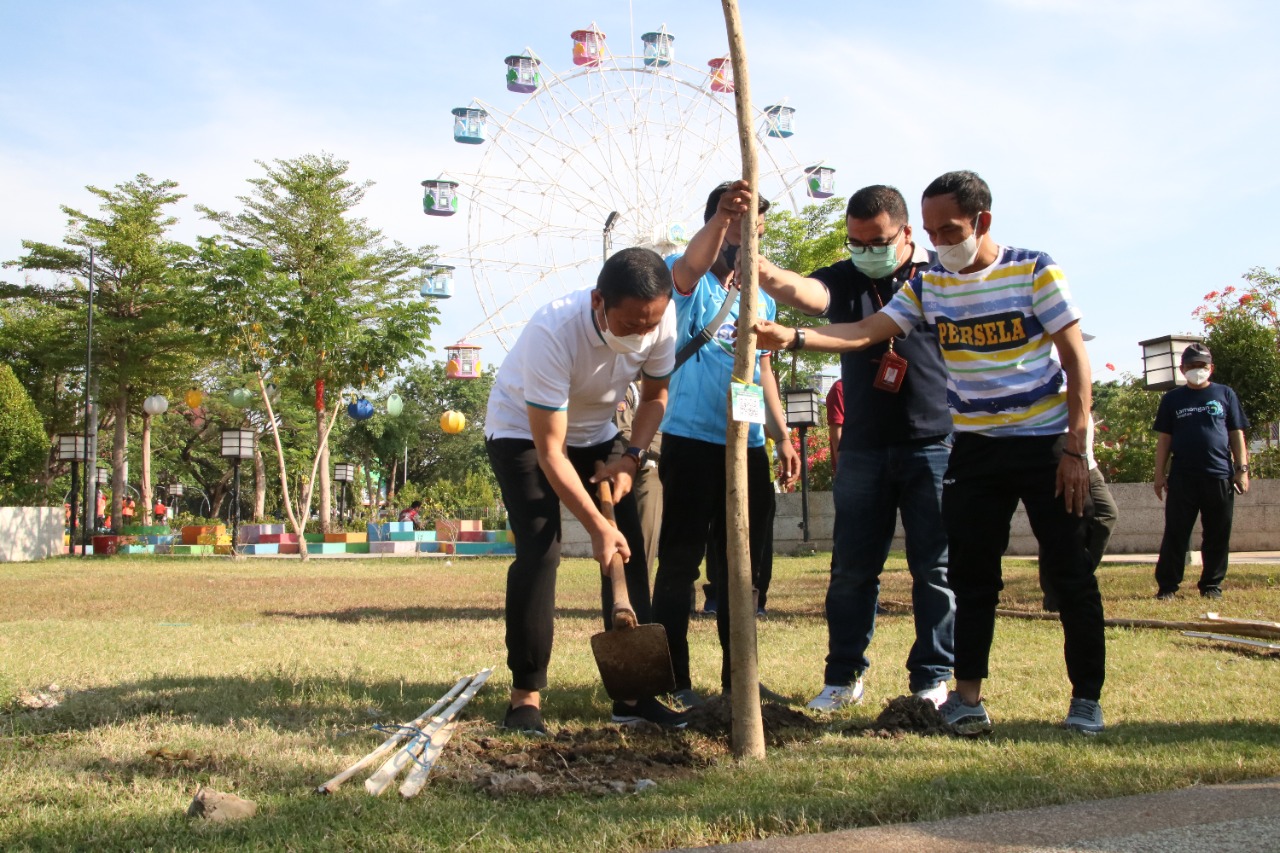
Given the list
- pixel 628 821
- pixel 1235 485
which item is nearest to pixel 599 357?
pixel 628 821

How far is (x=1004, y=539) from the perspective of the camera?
3801mm

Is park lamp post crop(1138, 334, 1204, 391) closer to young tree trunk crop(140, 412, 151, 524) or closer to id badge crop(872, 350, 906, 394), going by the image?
id badge crop(872, 350, 906, 394)

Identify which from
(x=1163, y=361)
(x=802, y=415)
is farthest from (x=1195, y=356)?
(x=802, y=415)

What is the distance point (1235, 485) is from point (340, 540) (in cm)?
2346

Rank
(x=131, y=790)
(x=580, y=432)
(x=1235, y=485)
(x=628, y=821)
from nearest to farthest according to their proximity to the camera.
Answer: (x=628, y=821)
(x=131, y=790)
(x=580, y=432)
(x=1235, y=485)

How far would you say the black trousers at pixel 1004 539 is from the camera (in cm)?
371

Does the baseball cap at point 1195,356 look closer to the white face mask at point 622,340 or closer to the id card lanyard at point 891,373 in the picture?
the id card lanyard at point 891,373

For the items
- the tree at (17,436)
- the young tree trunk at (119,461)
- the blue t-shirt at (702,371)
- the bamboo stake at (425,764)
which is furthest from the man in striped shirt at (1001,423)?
the young tree trunk at (119,461)

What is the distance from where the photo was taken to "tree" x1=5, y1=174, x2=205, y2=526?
3281 centimetres

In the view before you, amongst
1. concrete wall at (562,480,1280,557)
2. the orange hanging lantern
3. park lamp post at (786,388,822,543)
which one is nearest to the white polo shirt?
concrete wall at (562,480,1280,557)

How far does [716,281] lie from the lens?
Answer: 426cm

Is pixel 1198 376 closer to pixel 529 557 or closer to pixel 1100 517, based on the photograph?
pixel 1100 517

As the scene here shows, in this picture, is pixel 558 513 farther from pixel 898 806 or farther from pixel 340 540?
pixel 340 540

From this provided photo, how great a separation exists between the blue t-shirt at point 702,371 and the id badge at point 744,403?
0.85m
